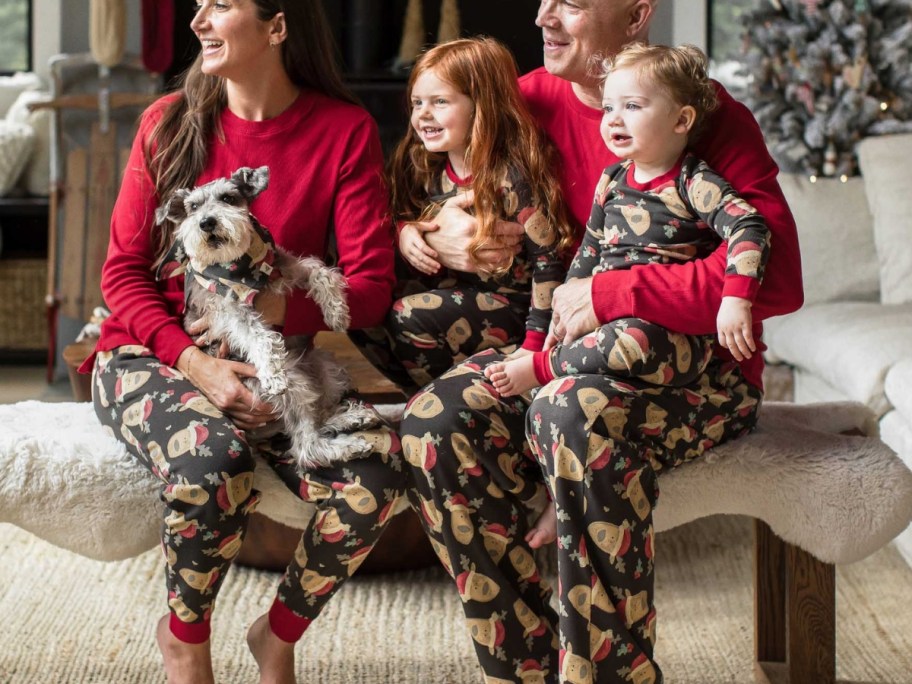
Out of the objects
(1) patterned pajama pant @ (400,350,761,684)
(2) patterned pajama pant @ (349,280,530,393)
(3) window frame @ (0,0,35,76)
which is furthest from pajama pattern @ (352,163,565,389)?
(3) window frame @ (0,0,35,76)

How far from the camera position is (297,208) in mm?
2154

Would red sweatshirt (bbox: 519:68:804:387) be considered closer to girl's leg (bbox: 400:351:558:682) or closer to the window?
girl's leg (bbox: 400:351:558:682)

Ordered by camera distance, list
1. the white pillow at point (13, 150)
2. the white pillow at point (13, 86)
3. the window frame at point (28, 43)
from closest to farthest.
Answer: the white pillow at point (13, 150) → the white pillow at point (13, 86) → the window frame at point (28, 43)

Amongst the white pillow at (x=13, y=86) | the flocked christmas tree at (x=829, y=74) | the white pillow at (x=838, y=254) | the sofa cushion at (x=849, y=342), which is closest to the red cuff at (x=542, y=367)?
the sofa cushion at (x=849, y=342)

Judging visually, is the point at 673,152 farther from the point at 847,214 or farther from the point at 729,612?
the point at 847,214

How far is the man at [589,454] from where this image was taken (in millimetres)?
1797

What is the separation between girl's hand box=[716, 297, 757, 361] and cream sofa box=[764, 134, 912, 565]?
47.0 inches

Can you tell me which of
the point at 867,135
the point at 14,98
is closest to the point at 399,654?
the point at 867,135

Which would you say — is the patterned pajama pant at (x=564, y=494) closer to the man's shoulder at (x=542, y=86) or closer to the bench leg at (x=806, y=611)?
the bench leg at (x=806, y=611)

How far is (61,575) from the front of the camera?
9.04 ft

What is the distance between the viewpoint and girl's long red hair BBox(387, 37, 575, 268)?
212 cm

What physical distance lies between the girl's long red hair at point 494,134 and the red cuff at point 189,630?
768mm

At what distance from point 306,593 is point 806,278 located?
210cm

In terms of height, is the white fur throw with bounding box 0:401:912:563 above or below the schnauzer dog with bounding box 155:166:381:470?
below
